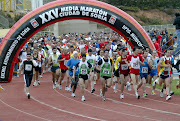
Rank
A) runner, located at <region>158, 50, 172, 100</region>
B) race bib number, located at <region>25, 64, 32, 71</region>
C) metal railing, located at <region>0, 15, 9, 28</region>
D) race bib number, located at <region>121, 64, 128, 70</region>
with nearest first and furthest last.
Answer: runner, located at <region>158, 50, 172, 100</region>
race bib number, located at <region>121, 64, 128, 70</region>
race bib number, located at <region>25, 64, 32, 71</region>
metal railing, located at <region>0, 15, 9, 28</region>

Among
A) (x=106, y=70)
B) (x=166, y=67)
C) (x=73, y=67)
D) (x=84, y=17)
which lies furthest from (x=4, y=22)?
(x=166, y=67)

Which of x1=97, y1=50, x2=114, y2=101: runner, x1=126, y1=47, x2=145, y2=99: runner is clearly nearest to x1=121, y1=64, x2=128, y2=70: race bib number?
x1=126, y1=47, x2=145, y2=99: runner

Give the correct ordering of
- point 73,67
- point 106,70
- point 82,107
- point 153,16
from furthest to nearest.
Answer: point 153,16
point 73,67
point 106,70
point 82,107

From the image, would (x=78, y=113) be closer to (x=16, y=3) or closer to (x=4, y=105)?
(x=4, y=105)

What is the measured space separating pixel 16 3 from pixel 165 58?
124 feet

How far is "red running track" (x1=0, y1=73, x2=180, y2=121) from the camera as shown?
457 inches

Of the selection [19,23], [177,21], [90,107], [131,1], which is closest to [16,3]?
[131,1]

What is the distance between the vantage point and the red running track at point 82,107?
38.1 ft

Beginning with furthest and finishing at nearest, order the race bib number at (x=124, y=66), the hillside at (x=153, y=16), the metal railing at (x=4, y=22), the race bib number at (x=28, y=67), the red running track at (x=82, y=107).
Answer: the hillside at (x=153, y=16) < the metal railing at (x=4, y=22) < the race bib number at (x=28, y=67) < the race bib number at (x=124, y=66) < the red running track at (x=82, y=107)

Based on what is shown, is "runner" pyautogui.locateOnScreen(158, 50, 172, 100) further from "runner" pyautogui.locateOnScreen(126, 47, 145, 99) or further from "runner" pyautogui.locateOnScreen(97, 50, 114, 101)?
"runner" pyautogui.locateOnScreen(97, 50, 114, 101)

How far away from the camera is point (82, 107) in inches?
529

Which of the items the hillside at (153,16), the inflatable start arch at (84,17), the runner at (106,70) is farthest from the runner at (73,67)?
the hillside at (153,16)

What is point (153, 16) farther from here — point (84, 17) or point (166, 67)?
point (166, 67)

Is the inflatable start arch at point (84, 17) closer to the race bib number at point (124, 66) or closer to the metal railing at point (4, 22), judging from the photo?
the race bib number at point (124, 66)
